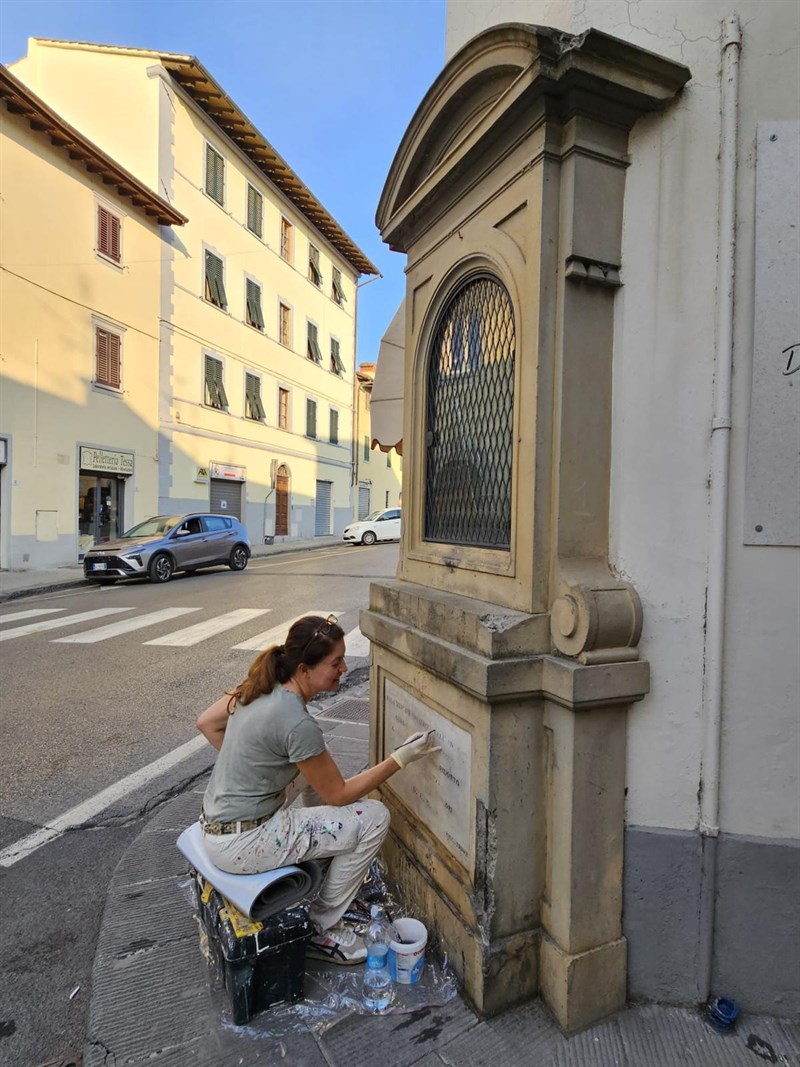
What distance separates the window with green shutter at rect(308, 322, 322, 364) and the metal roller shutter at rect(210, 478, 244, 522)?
7908 mm

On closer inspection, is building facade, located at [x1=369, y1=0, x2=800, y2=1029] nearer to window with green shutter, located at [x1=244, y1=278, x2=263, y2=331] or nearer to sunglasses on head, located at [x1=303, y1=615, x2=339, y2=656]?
sunglasses on head, located at [x1=303, y1=615, x2=339, y2=656]

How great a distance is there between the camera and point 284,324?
1019 inches

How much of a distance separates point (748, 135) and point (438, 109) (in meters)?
1.27

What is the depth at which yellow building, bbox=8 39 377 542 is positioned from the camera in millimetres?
18766

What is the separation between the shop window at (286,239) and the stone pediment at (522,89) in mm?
24807

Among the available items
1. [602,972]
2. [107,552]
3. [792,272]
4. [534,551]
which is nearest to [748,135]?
[792,272]

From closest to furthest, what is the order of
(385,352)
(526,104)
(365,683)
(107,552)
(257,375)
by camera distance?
(526,104) → (385,352) → (365,683) → (107,552) → (257,375)

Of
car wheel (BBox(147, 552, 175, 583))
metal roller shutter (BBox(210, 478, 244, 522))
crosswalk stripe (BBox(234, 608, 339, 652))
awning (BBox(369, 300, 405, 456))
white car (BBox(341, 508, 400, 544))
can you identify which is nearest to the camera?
awning (BBox(369, 300, 405, 456))

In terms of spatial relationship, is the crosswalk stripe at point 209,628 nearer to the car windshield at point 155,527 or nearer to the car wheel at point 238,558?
the car windshield at point 155,527

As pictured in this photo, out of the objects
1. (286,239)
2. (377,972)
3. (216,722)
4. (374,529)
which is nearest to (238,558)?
(374,529)

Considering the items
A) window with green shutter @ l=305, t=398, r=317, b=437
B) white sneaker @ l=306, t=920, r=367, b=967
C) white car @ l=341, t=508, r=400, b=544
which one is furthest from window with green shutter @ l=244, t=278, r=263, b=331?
white sneaker @ l=306, t=920, r=367, b=967

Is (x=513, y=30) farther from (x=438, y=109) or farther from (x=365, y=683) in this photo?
(x=365, y=683)

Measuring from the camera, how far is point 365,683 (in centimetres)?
661

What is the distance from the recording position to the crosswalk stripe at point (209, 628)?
26.1 ft
